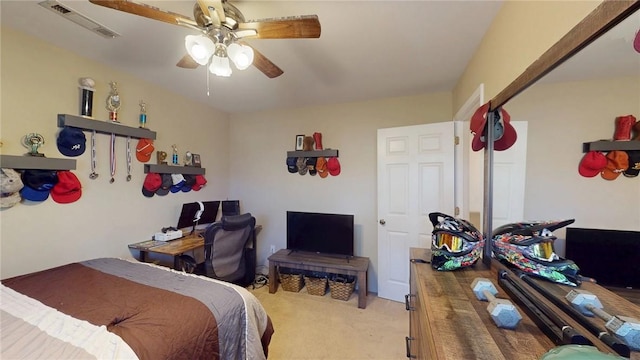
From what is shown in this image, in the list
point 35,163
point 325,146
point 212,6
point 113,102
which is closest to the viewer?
point 212,6

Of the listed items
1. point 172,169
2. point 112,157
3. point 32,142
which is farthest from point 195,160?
A: point 32,142

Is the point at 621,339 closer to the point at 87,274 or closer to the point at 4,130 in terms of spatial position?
the point at 87,274

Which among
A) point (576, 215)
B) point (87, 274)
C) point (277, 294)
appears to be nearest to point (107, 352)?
point (87, 274)

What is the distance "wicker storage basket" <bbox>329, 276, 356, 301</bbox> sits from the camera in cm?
278

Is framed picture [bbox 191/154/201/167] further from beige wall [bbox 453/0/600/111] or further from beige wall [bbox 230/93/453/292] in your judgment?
beige wall [bbox 453/0/600/111]

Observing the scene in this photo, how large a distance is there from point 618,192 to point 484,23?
4.82 feet

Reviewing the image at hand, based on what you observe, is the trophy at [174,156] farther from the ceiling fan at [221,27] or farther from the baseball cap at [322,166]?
the ceiling fan at [221,27]

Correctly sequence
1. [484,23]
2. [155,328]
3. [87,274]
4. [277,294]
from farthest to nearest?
[277,294] → [87,274] → [484,23] → [155,328]

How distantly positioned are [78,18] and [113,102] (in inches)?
31.5

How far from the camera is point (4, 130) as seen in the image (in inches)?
65.5

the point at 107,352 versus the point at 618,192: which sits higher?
the point at 618,192

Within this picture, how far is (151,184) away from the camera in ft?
8.35

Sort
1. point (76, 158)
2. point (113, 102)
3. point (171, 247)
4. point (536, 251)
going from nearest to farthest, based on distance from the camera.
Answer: point (536, 251) < point (76, 158) < point (113, 102) < point (171, 247)

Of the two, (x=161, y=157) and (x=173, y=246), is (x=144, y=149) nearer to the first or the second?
(x=161, y=157)
